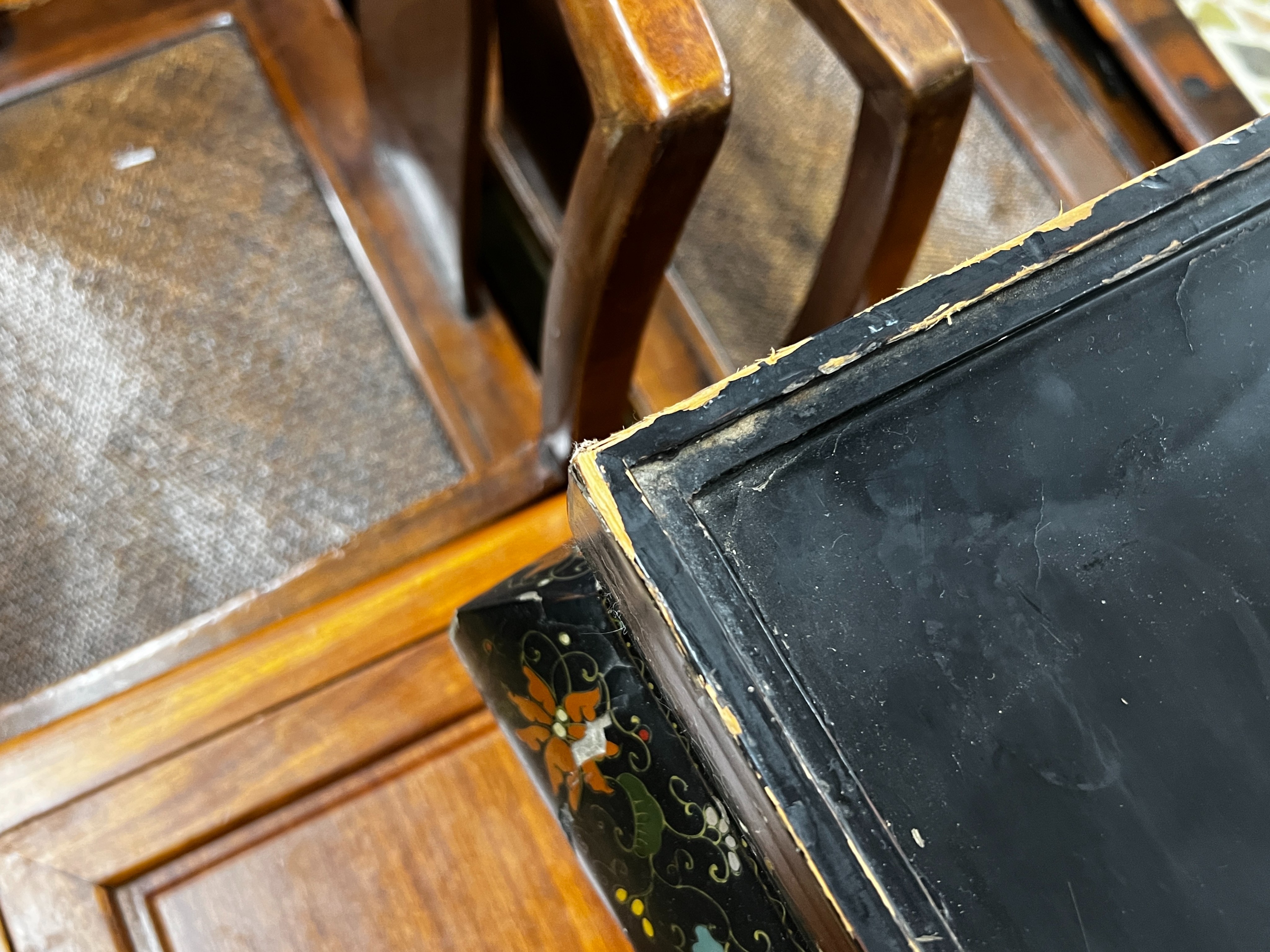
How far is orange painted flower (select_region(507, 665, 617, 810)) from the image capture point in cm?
42

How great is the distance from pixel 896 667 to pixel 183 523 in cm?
73

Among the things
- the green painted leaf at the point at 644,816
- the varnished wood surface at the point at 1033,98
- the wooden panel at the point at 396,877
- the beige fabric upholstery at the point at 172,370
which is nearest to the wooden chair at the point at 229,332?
the beige fabric upholstery at the point at 172,370

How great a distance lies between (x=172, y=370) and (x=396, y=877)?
1.89 feet

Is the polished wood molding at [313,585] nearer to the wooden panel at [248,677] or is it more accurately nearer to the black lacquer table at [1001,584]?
the wooden panel at [248,677]

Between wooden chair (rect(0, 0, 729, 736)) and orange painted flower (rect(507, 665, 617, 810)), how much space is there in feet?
0.94

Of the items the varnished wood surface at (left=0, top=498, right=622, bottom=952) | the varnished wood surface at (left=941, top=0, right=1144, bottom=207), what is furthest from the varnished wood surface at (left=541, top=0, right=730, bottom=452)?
the varnished wood surface at (left=941, top=0, right=1144, bottom=207)

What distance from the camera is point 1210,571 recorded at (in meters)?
0.32

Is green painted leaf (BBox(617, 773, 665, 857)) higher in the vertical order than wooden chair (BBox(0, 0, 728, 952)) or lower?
lower

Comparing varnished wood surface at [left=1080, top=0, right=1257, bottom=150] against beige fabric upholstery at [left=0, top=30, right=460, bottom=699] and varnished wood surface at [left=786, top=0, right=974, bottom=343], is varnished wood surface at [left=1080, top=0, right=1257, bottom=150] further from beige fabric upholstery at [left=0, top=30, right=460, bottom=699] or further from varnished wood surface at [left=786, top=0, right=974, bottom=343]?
beige fabric upholstery at [left=0, top=30, right=460, bottom=699]

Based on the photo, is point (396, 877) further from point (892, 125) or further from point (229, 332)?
point (229, 332)

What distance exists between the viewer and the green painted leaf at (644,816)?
1.32ft

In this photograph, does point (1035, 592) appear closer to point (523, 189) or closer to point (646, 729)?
point (646, 729)

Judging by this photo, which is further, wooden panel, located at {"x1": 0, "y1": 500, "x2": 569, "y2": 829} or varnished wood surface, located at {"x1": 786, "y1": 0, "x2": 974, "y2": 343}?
wooden panel, located at {"x1": 0, "y1": 500, "x2": 569, "y2": 829}

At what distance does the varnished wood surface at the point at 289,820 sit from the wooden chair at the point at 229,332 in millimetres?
167
